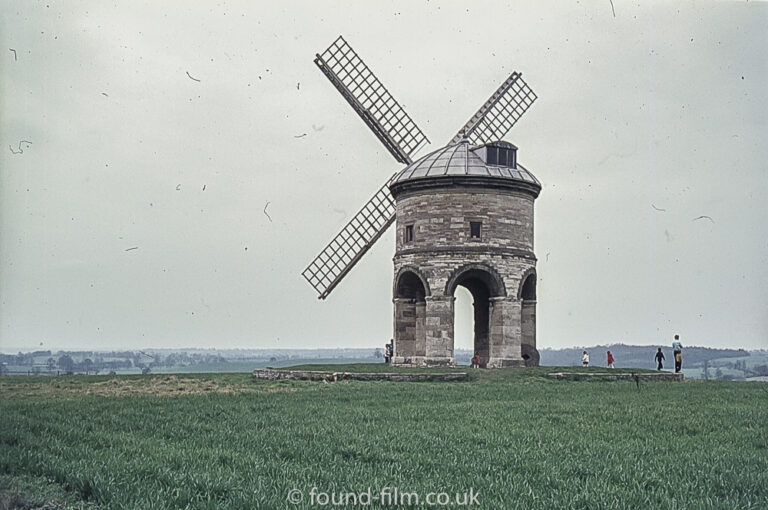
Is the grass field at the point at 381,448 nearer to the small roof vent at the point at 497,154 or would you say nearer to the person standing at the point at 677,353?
the person standing at the point at 677,353

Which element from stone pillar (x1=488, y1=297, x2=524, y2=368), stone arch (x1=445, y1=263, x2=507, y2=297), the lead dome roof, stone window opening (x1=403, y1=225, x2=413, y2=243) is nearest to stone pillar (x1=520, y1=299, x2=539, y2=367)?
stone pillar (x1=488, y1=297, x2=524, y2=368)

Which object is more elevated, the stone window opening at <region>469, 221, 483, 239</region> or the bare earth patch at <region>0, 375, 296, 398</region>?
the stone window opening at <region>469, 221, 483, 239</region>

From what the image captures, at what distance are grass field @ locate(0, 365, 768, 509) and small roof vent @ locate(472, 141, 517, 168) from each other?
560 inches

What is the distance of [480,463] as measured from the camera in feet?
35.7

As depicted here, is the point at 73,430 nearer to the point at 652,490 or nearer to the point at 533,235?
the point at 652,490

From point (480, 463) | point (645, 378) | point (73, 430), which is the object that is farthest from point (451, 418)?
point (645, 378)

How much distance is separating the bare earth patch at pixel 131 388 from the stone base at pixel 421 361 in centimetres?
895

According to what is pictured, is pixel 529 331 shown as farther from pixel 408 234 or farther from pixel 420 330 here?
pixel 408 234

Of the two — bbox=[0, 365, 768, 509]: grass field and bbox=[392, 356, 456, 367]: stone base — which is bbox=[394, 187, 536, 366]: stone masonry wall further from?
bbox=[0, 365, 768, 509]: grass field

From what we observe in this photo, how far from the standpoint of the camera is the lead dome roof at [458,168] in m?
32.8

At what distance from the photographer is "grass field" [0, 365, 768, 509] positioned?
9070 millimetres

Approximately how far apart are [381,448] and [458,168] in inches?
866

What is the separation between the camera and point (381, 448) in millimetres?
11961

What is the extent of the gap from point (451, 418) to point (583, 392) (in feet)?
24.7
